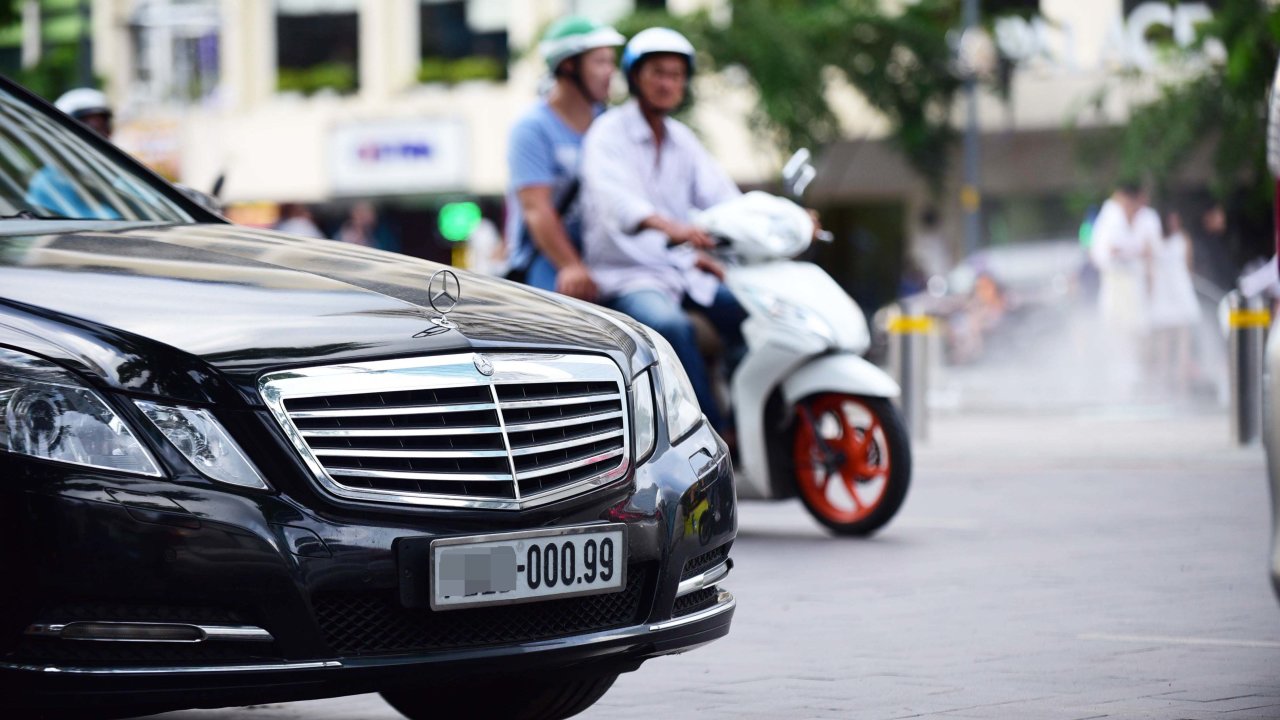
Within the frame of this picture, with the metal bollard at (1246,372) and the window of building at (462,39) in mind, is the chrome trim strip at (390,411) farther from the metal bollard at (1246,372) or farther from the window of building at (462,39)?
the window of building at (462,39)

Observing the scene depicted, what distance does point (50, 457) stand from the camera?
3.35 metres

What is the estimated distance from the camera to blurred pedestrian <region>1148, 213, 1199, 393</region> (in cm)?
1833

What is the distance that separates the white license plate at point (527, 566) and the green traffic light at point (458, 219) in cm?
3323

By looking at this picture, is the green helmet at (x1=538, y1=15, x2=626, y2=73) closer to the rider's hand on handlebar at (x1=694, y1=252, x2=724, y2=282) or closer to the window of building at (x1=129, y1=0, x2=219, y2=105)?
the rider's hand on handlebar at (x1=694, y1=252, x2=724, y2=282)

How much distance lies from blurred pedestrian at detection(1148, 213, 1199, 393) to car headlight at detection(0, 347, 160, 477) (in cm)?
1575

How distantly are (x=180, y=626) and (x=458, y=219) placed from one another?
1338 inches

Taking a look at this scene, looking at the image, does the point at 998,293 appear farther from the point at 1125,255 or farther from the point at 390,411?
the point at 390,411

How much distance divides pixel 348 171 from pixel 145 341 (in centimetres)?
3502

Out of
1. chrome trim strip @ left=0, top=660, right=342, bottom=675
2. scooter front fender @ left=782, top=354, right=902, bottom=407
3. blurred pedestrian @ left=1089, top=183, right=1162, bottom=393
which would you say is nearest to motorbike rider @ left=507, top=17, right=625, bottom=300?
scooter front fender @ left=782, top=354, right=902, bottom=407

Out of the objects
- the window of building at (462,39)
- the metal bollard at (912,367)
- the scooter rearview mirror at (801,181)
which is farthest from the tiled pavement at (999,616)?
the window of building at (462,39)

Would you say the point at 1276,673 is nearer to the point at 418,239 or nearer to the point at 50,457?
the point at 50,457

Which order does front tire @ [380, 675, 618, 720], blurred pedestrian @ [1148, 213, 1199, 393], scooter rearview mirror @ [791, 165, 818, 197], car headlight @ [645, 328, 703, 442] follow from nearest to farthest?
car headlight @ [645, 328, 703, 442] → front tire @ [380, 675, 618, 720] → scooter rearview mirror @ [791, 165, 818, 197] → blurred pedestrian @ [1148, 213, 1199, 393]

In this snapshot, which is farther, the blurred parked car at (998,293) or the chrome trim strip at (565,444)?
the blurred parked car at (998,293)

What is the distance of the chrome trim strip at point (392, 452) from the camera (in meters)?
3.55
